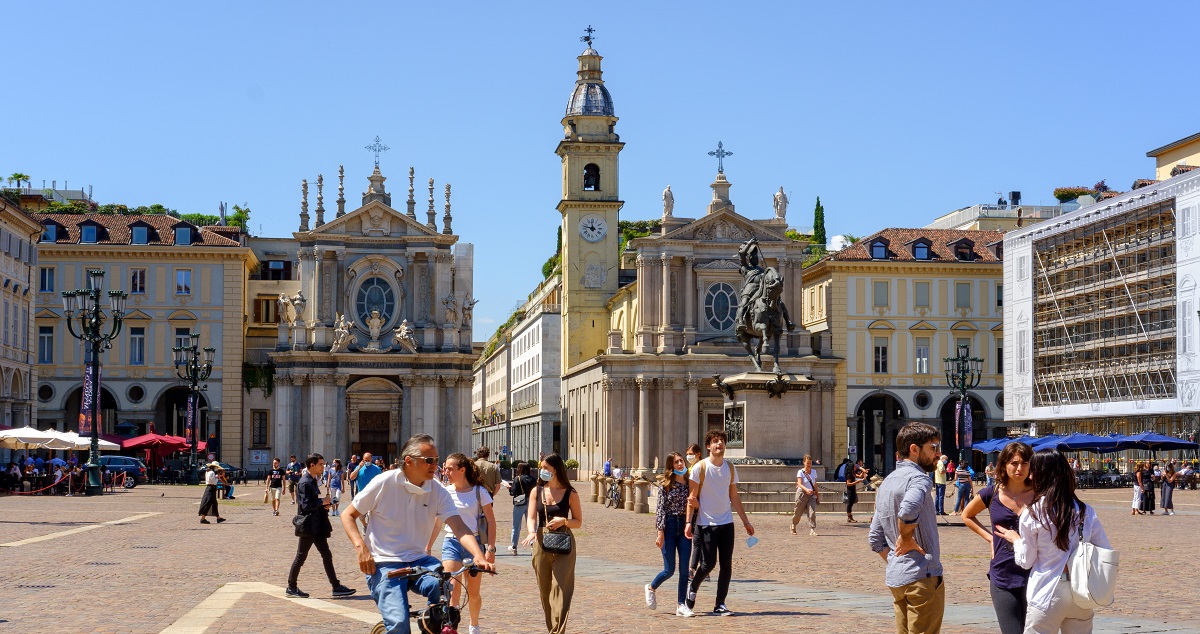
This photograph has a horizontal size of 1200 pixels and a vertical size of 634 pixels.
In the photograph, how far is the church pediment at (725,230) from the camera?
3686 inches

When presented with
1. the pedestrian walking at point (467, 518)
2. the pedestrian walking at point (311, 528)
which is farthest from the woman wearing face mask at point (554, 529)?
the pedestrian walking at point (311, 528)

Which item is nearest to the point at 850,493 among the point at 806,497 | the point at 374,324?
the point at 806,497

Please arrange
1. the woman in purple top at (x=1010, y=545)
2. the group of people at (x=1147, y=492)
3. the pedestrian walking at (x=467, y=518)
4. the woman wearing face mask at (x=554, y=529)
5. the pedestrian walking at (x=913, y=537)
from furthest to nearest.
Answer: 1. the group of people at (x=1147, y=492)
2. the woman wearing face mask at (x=554, y=529)
3. the pedestrian walking at (x=467, y=518)
4. the pedestrian walking at (x=913, y=537)
5. the woman in purple top at (x=1010, y=545)

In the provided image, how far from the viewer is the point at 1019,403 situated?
84.2m

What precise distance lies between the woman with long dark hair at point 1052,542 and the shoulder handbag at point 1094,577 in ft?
0.46

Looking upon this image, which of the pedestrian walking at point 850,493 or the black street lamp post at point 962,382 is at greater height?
the black street lamp post at point 962,382

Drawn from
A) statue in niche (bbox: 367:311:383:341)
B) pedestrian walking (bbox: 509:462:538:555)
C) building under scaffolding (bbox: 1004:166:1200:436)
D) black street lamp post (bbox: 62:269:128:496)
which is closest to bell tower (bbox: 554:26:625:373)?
statue in niche (bbox: 367:311:383:341)

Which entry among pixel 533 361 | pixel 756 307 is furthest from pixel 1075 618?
pixel 533 361

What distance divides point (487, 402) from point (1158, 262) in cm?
9070

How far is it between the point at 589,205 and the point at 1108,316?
35743 millimetres

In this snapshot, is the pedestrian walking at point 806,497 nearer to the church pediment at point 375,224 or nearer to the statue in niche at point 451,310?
the statue in niche at point 451,310

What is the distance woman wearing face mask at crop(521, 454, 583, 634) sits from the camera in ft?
46.1

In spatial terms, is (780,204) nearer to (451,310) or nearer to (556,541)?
(451,310)

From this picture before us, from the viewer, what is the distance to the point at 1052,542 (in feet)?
31.7
